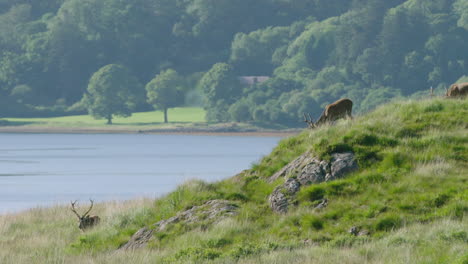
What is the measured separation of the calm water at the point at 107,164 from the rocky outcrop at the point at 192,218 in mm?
16897

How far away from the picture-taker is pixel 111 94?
18162cm

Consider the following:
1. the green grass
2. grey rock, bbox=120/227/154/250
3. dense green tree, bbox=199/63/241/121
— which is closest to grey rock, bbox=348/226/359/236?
grey rock, bbox=120/227/154/250

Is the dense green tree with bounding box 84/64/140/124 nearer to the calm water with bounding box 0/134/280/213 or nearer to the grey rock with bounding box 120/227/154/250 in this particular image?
the calm water with bounding box 0/134/280/213

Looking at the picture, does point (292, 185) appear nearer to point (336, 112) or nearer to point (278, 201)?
point (278, 201)

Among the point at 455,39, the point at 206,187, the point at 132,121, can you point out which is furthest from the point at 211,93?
the point at 206,187

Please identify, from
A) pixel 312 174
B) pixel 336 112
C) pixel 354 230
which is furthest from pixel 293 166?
pixel 336 112

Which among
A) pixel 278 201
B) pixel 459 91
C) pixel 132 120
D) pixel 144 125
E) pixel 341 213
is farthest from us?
pixel 132 120

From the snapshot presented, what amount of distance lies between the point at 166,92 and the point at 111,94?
12.3 metres

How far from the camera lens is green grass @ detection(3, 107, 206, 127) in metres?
180

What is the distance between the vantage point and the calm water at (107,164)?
237 ft

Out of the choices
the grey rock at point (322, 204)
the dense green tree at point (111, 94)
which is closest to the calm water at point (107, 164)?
the dense green tree at point (111, 94)

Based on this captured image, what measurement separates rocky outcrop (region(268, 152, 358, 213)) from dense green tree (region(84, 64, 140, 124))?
159 meters

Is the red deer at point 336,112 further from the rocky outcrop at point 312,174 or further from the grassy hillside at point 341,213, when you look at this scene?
the rocky outcrop at point 312,174

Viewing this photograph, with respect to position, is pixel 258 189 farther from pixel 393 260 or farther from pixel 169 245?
pixel 393 260
